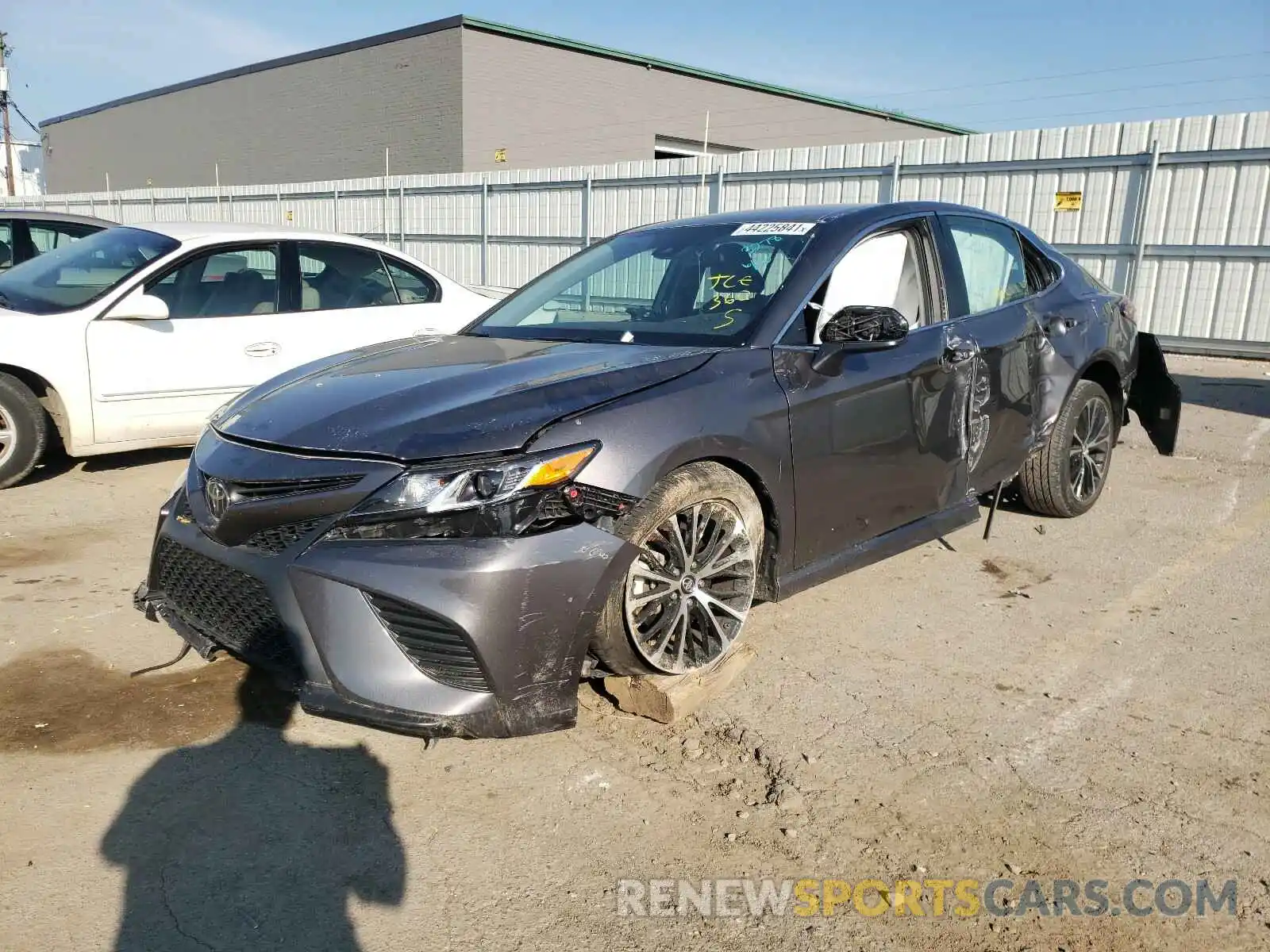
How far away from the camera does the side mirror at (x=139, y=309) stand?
5.59 meters

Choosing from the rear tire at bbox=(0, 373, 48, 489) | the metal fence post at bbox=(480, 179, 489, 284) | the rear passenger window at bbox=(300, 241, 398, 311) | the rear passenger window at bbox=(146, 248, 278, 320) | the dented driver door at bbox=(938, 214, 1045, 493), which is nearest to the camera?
the dented driver door at bbox=(938, 214, 1045, 493)

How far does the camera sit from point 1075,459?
517 cm

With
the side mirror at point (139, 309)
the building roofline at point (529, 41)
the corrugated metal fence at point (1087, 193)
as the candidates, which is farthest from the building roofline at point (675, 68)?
the side mirror at point (139, 309)

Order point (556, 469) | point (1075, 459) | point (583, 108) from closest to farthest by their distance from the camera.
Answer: point (556, 469), point (1075, 459), point (583, 108)

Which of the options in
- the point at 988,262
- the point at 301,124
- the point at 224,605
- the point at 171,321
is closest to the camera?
the point at 224,605

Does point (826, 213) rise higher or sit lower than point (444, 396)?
higher

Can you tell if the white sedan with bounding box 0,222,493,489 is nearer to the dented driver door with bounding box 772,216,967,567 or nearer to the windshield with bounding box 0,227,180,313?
the windshield with bounding box 0,227,180,313

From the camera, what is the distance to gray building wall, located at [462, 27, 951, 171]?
2725 centimetres

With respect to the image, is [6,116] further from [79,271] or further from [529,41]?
[79,271]

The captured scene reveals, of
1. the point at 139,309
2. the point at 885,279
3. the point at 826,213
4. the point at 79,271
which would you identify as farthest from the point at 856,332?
the point at 79,271

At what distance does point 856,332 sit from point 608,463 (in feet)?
3.88

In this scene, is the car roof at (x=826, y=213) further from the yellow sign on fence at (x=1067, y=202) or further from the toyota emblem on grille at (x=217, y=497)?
the yellow sign on fence at (x=1067, y=202)

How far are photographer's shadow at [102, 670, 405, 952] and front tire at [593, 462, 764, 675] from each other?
0.84m

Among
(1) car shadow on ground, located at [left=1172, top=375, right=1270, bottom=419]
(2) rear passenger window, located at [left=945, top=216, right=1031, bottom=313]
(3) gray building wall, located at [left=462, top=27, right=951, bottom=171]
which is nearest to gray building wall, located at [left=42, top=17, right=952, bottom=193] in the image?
(3) gray building wall, located at [left=462, top=27, right=951, bottom=171]
